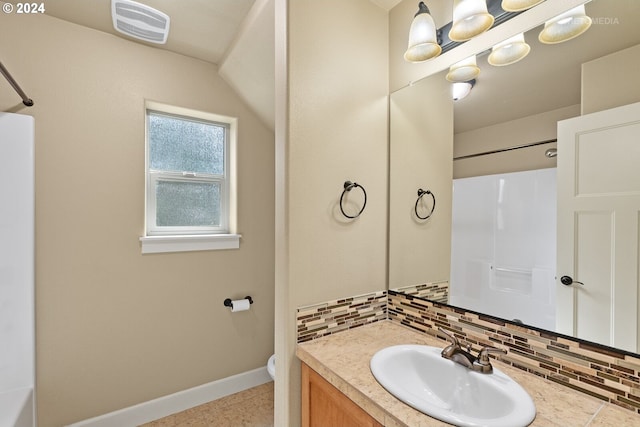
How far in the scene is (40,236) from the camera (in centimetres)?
154

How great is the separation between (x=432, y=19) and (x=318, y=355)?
1.40 m

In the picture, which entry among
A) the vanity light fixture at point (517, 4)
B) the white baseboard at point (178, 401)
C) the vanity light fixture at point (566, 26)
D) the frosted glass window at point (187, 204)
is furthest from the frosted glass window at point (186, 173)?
the vanity light fixture at point (566, 26)

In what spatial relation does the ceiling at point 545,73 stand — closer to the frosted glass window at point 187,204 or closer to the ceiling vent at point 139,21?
the ceiling vent at point 139,21

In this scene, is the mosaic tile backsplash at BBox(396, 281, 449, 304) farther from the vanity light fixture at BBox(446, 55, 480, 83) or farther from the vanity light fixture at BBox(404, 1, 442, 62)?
the vanity light fixture at BBox(404, 1, 442, 62)

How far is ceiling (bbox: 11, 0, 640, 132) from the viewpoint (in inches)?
33.0

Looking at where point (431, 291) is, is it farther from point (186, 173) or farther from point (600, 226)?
point (186, 173)

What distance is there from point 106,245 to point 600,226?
227cm

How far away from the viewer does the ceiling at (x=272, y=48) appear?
2.75 ft

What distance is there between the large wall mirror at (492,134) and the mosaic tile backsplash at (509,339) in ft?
0.12

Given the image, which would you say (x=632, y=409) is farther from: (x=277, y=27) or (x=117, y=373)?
(x=117, y=373)

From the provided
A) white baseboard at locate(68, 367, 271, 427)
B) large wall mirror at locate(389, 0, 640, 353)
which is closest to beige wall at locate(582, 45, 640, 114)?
large wall mirror at locate(389, 0, 640, 353)

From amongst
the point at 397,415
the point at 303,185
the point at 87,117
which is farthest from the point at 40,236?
the point at 397,415

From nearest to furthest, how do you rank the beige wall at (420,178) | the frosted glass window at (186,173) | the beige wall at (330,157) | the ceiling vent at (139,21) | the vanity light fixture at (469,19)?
1. the vanity light fixture at (469,19)
2. the beige wall at (330,157)
3. the beige wall at (420,178)
4. the ceiling vent at (139,21)
5. the frosted glass window at (186,173)

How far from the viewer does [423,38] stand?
116 centimetres
